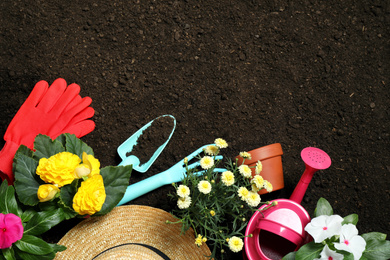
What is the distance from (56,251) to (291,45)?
1.15 metres

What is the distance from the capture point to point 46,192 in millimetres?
978

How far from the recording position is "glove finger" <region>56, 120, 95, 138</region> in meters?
1.27

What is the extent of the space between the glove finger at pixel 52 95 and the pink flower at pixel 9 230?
0.44 m

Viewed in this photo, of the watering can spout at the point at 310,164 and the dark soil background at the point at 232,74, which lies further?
the dark soil background at the point at 232,74

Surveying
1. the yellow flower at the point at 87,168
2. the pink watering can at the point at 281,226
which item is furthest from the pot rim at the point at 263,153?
the yellow flower at the point at 87,168

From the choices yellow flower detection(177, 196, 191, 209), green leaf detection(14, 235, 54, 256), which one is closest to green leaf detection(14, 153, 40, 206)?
green leaf detection(14, 235, 54, 256)

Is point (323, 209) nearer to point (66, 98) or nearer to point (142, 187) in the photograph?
point (142, 187)

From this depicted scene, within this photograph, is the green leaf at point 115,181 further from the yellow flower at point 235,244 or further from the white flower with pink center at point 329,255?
the white flower with pink center at point 329,255

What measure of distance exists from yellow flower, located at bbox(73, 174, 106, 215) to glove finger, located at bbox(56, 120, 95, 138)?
352 mm

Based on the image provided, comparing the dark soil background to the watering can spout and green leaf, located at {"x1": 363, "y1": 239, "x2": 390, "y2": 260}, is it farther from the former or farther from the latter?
green leaf, located at {"x1": 363, "y1": 239, "x2": 390, "y2": 260}

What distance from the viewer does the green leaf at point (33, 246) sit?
964mm

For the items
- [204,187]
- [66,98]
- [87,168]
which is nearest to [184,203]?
[204,187]

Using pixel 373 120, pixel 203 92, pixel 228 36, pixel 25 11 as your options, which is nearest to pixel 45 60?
pixel 25 11

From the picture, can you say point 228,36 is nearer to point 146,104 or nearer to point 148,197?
point 146,104
